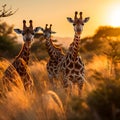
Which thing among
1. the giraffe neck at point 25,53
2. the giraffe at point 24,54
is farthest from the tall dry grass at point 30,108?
the giraffe neck at point 25,53

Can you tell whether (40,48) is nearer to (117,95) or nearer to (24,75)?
(24,75)

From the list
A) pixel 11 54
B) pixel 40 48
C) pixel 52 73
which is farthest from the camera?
pixel 40 48

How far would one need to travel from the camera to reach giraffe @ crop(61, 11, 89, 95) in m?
12.0

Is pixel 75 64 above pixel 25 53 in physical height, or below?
below

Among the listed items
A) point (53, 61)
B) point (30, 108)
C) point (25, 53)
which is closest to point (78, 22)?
point (25, 53)

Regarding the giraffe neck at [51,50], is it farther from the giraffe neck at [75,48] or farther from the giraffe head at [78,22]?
the giraffe head at [78,22]

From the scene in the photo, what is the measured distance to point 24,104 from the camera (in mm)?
8297

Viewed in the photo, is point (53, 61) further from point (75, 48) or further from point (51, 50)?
point (75, 48)

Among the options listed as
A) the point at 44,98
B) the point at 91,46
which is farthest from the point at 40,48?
the point at 44,98

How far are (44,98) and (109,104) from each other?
1774 mm

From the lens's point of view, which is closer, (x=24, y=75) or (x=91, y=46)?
(x=24, y=75)

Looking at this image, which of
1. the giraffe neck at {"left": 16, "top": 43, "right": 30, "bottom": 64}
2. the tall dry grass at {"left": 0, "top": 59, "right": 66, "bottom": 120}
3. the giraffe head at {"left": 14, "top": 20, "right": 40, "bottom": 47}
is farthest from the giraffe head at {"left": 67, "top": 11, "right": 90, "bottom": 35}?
the tall dry grass at {"left": 0, "top": 59, "right": 66, "bottom": 120}

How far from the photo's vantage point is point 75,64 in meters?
12.1

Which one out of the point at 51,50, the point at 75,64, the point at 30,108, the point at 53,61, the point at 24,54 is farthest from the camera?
the point at 51,50
